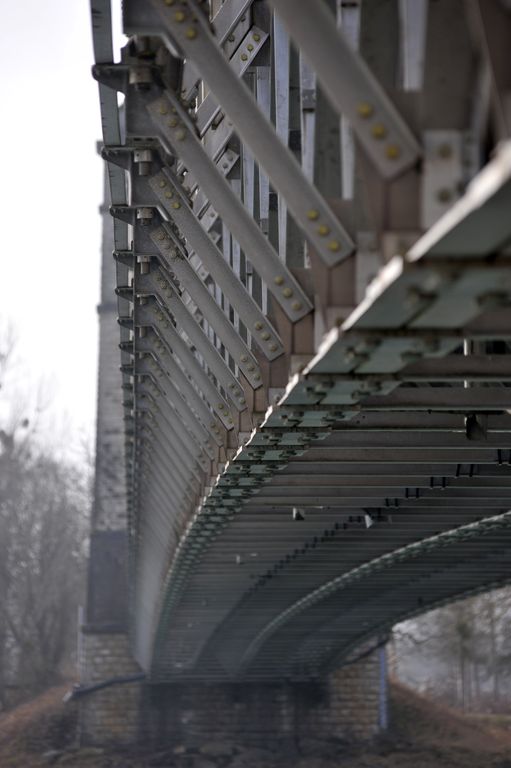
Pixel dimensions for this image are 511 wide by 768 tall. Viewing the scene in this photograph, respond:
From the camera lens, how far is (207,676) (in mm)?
34312

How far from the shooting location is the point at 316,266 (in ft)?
18.8

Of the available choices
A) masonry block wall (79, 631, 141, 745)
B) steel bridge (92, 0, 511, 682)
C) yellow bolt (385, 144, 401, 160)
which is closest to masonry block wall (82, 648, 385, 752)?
masonry block wall (79, 631, 141, 745)

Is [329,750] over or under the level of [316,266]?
under

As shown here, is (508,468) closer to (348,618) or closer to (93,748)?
(348,618)

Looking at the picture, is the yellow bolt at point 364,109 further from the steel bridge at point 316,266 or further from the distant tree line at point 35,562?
the distant tree line at point 35,562

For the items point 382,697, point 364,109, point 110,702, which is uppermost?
point 364,109

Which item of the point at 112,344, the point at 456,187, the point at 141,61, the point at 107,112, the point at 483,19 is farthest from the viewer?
the point at 112,344

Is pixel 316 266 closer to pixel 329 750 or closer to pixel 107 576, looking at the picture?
pixel 329 750

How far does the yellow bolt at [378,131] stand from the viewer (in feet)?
14.3

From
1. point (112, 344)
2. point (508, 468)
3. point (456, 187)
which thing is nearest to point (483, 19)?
point (456, 187)

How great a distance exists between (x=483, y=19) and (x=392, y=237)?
0.85m

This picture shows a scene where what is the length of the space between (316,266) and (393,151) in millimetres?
1386

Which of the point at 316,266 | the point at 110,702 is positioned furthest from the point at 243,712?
the point at 316,266

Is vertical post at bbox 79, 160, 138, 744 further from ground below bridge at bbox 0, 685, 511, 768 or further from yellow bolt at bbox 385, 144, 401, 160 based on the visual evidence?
yellow bolt at bbox 385, 144, 401, 160
